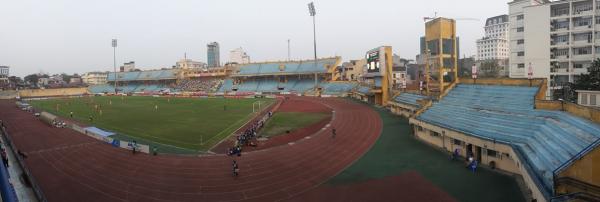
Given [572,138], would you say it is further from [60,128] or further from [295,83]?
[295,83]

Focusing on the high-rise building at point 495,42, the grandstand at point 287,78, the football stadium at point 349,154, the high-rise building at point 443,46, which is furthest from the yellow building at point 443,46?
the high-rise building at point 495,42

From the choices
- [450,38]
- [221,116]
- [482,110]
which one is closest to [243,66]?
[221,116]

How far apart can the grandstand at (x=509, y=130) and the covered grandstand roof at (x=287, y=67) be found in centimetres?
5551

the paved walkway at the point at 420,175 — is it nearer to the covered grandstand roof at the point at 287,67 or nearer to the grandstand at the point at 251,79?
the grandstand at the point at 251,79

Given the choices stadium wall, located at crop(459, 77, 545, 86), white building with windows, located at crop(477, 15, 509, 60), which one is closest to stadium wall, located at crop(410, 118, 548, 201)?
stadium wall, located at crop(459, 77, 545, 86)

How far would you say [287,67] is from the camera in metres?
93.0

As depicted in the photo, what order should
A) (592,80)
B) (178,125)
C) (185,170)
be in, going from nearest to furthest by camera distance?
(185,170), (592,80), (178,125)

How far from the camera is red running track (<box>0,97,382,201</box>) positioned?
60.6ft

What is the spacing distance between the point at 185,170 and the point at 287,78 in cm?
7028

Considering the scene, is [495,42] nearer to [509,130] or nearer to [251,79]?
[251,79]

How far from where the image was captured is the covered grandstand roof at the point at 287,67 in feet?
280

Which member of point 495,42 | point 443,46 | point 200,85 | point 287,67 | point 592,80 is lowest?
point 592,80

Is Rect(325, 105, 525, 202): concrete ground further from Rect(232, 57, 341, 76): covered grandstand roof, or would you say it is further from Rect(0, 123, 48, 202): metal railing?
Rect(232, 57, 341, 76): covered grandstand roof

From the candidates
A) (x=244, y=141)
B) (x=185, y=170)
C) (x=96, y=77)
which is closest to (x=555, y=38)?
(x=244, y=141)
